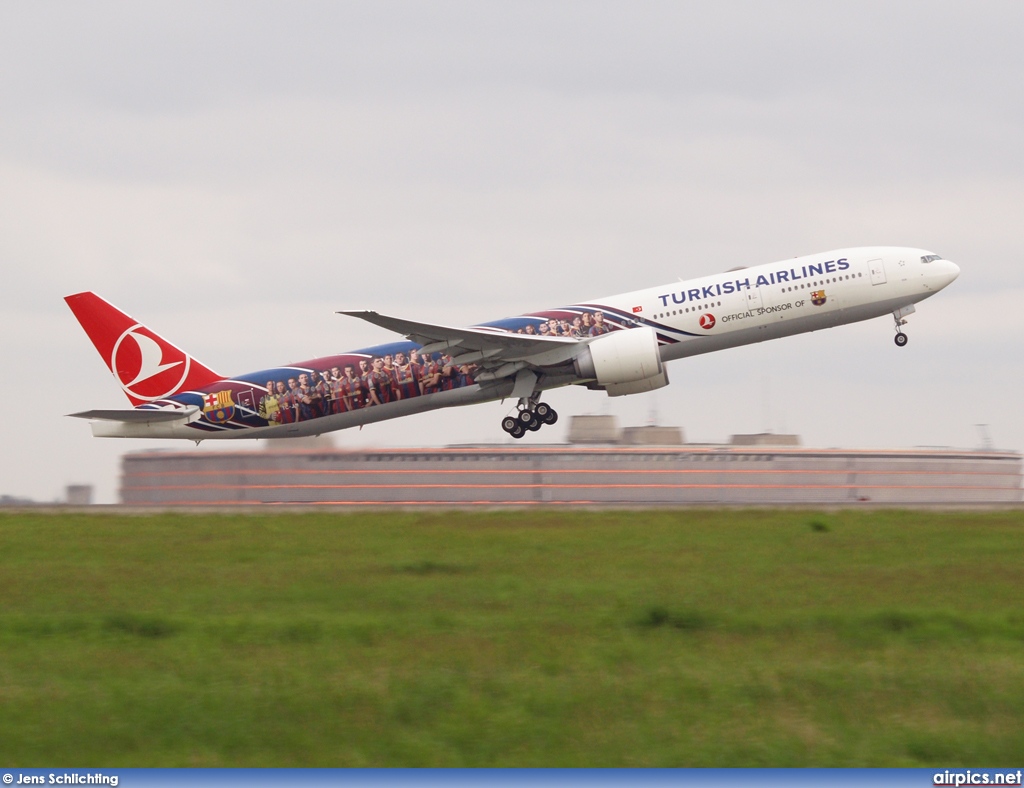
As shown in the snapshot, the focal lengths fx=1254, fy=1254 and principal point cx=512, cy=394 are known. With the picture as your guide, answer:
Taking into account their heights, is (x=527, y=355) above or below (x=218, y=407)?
above

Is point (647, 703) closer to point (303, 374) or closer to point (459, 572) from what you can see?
point (459, 572)

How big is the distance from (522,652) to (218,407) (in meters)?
26.8

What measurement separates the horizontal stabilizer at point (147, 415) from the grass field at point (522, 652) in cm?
921

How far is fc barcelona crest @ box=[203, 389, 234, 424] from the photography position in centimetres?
4384

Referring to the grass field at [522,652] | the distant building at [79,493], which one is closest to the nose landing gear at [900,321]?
the grass field at [522,652]

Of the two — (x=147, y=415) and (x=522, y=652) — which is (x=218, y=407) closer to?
(x=147, y=415)

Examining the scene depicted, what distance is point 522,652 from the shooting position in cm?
1956

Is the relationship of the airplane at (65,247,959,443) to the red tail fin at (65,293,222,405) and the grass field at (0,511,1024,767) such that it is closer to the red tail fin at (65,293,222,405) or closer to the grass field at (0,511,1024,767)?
the red tail fin at (65,293,222,405)

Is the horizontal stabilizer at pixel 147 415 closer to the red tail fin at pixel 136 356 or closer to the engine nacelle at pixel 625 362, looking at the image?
the red tail fin at pixel 136 356

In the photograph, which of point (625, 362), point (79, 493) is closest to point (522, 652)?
point (625, 362)

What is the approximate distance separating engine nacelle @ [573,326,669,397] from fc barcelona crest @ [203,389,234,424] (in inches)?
496

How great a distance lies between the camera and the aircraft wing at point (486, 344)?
39.3 m

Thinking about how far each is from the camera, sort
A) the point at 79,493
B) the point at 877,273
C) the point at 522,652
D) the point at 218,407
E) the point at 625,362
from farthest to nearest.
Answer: the point at 79,493, the point at 218,407, the point at 877,273, the point at 625,362, the point at 522,652

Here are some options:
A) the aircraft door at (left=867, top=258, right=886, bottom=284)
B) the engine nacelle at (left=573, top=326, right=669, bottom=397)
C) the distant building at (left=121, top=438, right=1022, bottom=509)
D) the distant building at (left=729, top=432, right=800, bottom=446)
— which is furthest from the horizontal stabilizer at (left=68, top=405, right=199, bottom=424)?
the distant building at (left=729, top=432, right=800, bottom=446)
